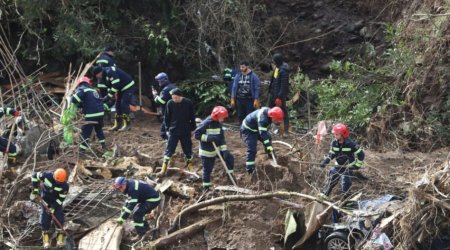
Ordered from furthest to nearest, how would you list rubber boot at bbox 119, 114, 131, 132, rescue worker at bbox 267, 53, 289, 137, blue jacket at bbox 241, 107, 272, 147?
rubber boot at bbox 119, 114, 131, 132
rescue worker at bbox 267, 53, 289, 137
blue jacket at bbox 241, 107, 272, 147

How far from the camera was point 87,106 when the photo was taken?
13.5 meters

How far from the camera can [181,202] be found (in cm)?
1233

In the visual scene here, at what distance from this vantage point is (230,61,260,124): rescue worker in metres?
14.3

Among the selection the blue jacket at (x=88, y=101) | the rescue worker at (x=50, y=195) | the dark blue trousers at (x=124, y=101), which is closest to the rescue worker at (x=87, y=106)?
the blue jacket at (x=88, y=101)

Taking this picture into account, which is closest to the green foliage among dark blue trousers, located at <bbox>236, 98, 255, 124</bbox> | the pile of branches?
dark blue trousers, located at <bbox>236, 98, 255, 124</bbox>

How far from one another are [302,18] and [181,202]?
8.97 m

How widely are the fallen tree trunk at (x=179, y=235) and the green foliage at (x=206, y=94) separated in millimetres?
5781

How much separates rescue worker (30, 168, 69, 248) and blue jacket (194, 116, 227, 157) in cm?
229

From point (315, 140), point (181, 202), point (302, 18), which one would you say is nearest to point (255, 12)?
point (302, 18)

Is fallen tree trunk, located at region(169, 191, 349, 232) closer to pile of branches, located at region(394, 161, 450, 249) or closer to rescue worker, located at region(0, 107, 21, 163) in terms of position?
pile of branches, located at region(394, 161, 450, 249)

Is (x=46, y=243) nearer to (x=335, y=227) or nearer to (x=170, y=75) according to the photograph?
(x=335, y=227)

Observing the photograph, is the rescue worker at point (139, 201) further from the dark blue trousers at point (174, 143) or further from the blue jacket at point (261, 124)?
the blue jacket at point (261, 124)

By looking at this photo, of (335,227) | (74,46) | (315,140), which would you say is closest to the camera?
(335,227)

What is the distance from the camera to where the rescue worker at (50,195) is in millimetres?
11227
